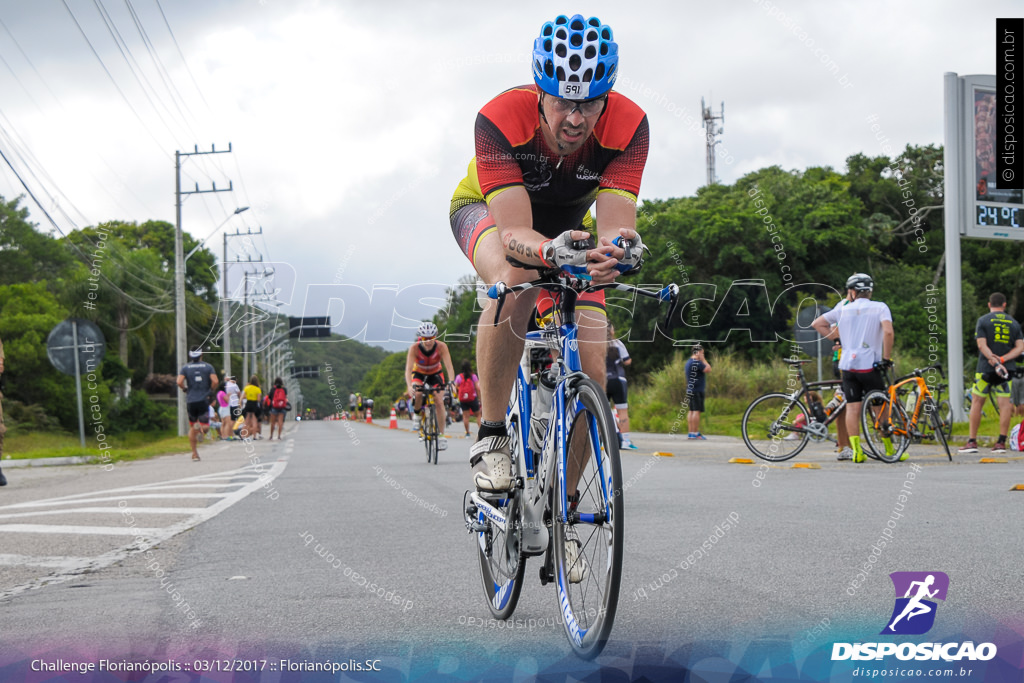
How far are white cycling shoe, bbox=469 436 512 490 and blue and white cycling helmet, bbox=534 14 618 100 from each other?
53.5 inches

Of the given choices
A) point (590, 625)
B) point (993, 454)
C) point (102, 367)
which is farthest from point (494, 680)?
point (102, 367)

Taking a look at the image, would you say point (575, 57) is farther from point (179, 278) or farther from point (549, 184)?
point (179, 278)

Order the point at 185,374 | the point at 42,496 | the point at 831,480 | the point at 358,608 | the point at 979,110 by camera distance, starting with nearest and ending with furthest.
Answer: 1. the point at 358,608
2. the point at 831,480
3. the point at 42,496
4. the point at 979,110
5. the point at 185,374

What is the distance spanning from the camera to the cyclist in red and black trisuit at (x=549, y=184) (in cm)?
320

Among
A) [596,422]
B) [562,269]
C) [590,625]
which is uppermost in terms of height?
[562,269]

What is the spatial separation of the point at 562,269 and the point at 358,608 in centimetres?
178

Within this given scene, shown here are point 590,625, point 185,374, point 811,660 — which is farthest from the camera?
point 185,374

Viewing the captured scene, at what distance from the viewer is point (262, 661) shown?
3.17m

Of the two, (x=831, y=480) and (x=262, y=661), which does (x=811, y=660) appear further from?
(x=831, y=480)

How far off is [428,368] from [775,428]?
16.4 ft

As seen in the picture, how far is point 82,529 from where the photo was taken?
7.07m

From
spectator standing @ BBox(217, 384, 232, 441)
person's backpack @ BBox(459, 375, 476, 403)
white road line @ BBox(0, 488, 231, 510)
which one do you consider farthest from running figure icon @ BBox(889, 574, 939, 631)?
spectator standing @ BBox(217, 384, 232, 441)

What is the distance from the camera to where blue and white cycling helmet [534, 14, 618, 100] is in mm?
3188

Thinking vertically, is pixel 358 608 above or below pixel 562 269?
below
